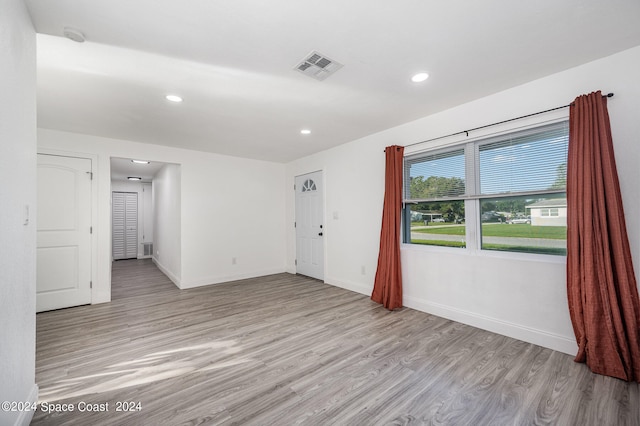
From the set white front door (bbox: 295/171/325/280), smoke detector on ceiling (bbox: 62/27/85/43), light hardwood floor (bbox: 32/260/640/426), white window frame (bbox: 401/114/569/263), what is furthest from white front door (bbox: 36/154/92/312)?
white window frame (bbox: 401/114/569/263)

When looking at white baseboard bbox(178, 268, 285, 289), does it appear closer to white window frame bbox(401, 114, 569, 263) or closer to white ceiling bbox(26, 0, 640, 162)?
white ceiling bbox(26, 0, 640, 162)

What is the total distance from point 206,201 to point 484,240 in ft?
14.9

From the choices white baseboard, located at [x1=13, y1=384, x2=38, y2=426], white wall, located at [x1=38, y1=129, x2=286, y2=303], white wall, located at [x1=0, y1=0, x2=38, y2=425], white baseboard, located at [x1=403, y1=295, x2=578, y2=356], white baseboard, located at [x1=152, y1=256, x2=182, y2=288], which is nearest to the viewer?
white wall, located at [x1=0, y1=0, x2=38, y2=425]

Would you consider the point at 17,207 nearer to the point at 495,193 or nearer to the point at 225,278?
the point at 495,193

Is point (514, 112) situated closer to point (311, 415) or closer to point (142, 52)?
point (311, 415)

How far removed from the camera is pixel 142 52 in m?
2.01

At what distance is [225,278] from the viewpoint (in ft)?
17.0

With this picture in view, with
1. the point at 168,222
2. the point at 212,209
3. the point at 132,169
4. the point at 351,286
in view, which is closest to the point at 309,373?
the point at 351,286

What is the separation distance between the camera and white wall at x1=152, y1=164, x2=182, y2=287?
4961 millimetres

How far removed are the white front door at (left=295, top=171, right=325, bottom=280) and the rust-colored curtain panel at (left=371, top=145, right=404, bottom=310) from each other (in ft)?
5.33

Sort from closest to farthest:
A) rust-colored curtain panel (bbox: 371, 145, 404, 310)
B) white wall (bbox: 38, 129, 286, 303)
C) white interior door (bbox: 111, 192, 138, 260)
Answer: rust-colored curtain panel (bbox: 371, 145, 404, 310) < white wall (bbox: 38, 129, 286, 303) < white interior door (bbox: 111, 192, 138, 260)

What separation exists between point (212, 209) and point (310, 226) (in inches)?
76.5

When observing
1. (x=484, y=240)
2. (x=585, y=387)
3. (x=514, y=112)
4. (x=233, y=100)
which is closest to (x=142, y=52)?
(x=233, y=100)

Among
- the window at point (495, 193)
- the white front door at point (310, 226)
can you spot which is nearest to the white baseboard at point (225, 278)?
the white front door at point (310, 226)
